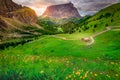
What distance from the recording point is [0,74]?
435 inches

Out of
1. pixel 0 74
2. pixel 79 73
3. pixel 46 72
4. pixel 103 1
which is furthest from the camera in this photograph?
pixel 103 1

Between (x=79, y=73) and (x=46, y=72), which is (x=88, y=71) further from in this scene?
(x=46, y=72)

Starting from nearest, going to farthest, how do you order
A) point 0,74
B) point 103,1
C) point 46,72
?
point 46,72 < point 0,74 < point 103,1

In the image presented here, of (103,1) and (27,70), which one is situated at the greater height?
(103,1)

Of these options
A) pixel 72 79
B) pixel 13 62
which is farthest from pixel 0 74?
pixel 72 79

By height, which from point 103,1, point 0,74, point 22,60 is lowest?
point 0,74

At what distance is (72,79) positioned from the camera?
29.1 feet

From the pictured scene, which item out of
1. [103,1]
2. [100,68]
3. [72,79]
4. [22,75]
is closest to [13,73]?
[22,75]

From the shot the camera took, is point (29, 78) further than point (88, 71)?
Yes

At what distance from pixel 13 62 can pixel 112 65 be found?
183 inches

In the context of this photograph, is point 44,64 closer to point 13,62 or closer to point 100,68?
point 13,62

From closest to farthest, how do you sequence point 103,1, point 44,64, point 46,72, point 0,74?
point 46,72, point 44,64, point 0,74, point 103,1

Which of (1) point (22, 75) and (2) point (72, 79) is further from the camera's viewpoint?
(1) point (22, 75)

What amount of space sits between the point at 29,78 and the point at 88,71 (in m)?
2.63
